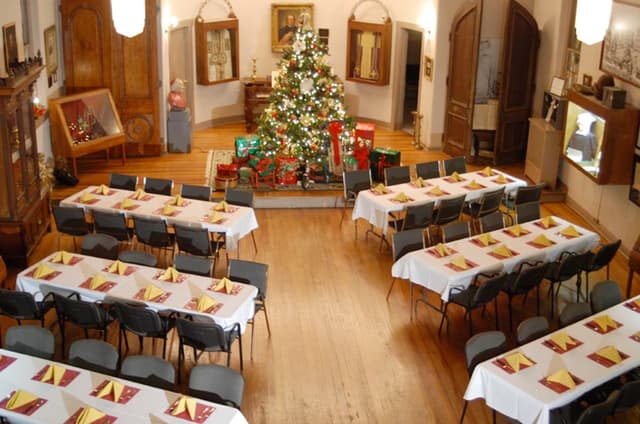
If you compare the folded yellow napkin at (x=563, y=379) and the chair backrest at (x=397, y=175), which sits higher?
the chair backrest at (x=397, y=175)

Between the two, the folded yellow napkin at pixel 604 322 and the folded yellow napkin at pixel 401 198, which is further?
the folded yellow napkin at pixel 401 198

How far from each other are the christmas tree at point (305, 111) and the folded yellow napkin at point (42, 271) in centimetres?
587

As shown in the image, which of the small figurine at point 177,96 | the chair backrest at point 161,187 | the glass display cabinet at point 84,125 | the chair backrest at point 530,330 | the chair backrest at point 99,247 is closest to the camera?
the chair backrest at point 530,330

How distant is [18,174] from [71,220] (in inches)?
38.6

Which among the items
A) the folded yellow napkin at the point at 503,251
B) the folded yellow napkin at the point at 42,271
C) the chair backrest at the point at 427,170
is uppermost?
the chair backrest at the point at 427,170

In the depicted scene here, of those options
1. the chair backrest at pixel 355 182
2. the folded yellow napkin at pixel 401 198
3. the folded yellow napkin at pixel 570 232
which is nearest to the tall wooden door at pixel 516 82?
the chair backrest at pixel 355 182

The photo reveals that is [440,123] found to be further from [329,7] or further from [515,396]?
[515,396]

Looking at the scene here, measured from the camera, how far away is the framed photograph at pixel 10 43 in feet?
38.0

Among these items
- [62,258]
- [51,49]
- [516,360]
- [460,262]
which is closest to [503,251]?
[460,262]

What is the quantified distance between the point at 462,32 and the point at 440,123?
6.59 feet

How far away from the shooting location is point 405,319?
32.5 feet

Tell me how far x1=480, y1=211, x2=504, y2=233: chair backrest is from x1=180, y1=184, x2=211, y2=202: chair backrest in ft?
13.0

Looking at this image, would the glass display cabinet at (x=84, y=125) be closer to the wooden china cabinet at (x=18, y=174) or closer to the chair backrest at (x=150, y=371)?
the wooden china cabinet at (x=18, y=174)

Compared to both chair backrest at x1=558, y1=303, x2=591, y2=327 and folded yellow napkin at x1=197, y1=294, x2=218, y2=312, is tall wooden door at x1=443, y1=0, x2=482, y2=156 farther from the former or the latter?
folded yellow napkin at x1=197, y1=294, x2=218, y2=312
